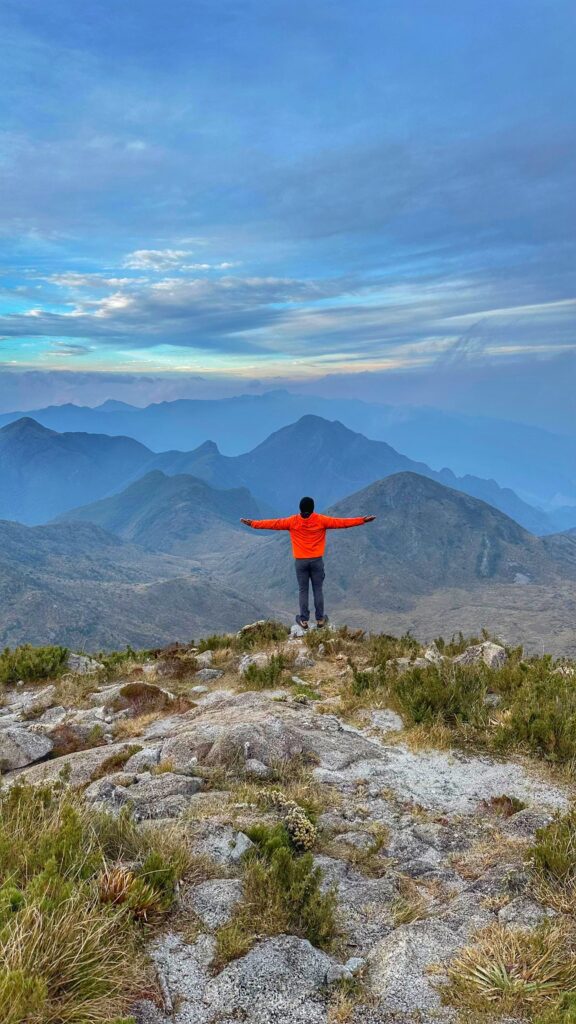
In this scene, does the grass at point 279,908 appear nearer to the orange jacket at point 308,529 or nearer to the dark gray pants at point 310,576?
the orange jacket at point 308,529

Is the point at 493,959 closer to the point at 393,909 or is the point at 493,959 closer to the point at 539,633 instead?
the point at 393,909

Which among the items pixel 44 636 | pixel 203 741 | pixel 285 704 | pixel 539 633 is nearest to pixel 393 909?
pixel 203 741

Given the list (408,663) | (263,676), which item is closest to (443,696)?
(408,663)

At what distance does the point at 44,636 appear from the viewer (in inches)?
6924

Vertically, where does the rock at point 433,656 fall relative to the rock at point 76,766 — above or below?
below

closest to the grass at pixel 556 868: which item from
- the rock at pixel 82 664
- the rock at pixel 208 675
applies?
the rock at pixel 208 675

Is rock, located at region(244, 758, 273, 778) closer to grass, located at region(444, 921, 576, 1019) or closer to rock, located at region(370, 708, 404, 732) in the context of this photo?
rock, located at region(370, 708, 404, 732)

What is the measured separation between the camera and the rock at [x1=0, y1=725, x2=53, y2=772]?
8.92m

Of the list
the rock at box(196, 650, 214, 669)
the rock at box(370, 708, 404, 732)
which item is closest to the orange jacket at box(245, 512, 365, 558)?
the rock at box(196, 650, 214, 669)

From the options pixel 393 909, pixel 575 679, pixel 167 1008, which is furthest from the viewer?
pixel 575 679

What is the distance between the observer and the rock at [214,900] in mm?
4352

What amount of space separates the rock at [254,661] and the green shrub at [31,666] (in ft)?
17.0

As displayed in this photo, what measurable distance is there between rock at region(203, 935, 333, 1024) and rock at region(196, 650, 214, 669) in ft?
36.2

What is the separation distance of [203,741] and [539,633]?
200 metres
